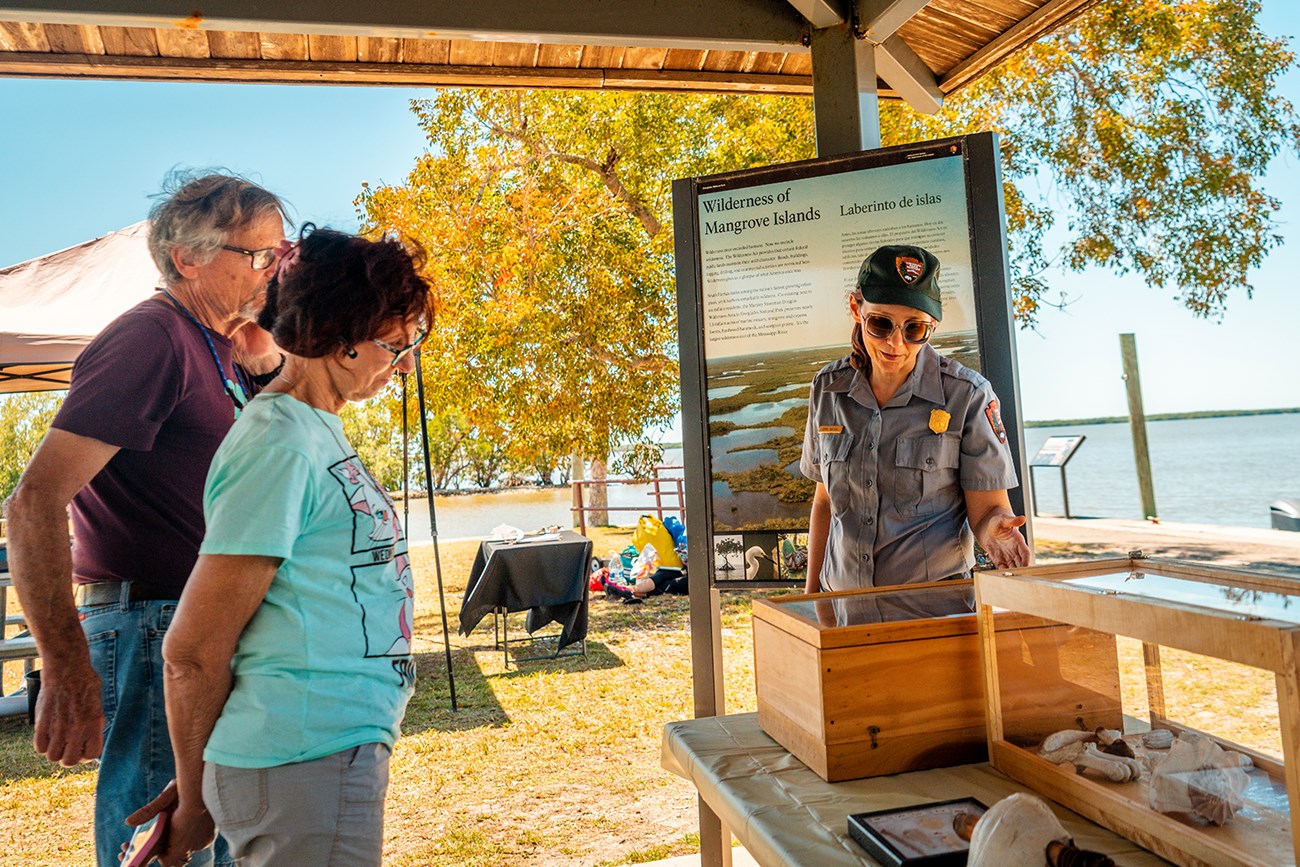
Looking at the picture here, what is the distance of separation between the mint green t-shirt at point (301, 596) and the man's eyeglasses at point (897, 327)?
45.4 inches

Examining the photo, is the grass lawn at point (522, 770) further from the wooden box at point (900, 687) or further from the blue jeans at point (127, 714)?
the wooden box at point (900, 687)

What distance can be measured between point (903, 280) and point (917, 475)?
16.1 inches

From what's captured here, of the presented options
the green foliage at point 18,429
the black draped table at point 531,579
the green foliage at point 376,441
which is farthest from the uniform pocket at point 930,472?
the green foliage at point 18,429

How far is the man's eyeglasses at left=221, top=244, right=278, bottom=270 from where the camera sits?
5.38 feet

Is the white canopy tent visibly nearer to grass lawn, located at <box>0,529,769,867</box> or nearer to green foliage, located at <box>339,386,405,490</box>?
grass lawn, located at <box>0,529,769,867</box>

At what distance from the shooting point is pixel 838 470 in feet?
6.42

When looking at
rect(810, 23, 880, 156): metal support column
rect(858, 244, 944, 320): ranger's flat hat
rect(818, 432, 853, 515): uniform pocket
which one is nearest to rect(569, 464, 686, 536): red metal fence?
rect(810, 23, 880, 156): metal support column

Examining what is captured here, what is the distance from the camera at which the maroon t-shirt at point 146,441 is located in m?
1.45

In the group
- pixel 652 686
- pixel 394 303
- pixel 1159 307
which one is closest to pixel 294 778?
pixel 394 303

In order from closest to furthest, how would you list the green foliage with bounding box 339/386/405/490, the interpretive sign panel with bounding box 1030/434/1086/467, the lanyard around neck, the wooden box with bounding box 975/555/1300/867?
the wooden box with bounding box 975/555/1300/867 < the lanyard around neck < the interpretive sign panel with bounding box 1030/434/1086/467 < the green foliage with bounding box 339/386/405/490

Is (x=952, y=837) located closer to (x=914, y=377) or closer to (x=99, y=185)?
(x=914, y=377)

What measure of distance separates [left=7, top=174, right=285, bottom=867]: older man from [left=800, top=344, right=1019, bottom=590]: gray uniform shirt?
123cm

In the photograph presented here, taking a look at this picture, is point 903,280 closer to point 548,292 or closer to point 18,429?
point 548,292

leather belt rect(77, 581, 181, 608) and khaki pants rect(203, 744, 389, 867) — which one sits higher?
leather belt rect(77, 581, 181, 608)
